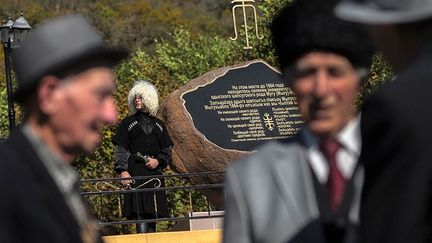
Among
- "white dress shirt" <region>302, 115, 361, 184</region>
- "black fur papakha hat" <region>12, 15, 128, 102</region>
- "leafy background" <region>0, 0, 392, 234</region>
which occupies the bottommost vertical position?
"leafy background" <region>0, 0, 392, 234</region>

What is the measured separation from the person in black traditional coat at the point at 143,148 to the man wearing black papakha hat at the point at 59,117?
10878 millimetres

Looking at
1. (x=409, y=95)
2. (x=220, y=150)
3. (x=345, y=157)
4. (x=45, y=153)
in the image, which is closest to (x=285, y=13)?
(x=345, y=157)

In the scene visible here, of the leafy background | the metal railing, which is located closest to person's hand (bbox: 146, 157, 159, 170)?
the metal railing

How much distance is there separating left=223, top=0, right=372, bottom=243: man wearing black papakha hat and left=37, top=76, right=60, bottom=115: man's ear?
51cm

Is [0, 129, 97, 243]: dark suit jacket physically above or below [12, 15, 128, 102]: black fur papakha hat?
below

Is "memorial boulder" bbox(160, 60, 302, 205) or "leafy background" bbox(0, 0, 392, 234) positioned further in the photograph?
"leafy background" bbox(0, 0, 392, 234)

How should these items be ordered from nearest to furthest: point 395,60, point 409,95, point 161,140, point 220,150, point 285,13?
1. point 409,95
2. point 395,60
3. point 285,13
4. point 161,140
5. point 220,150

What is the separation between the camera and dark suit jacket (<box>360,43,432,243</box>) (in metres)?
2.84

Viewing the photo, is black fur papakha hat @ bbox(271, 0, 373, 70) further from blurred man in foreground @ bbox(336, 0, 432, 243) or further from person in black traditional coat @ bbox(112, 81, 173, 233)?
person in black traditional coat @ bbox(112, 81, 173, 233)

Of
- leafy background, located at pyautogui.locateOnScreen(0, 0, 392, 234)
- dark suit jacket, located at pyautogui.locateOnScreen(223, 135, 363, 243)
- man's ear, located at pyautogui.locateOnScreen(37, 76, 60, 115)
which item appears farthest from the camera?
leafy background, located at pyautogui.locateOnScreen(0, 0, 392, 234)

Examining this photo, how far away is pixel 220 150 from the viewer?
16.5 metres

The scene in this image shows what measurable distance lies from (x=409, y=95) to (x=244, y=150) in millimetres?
13875

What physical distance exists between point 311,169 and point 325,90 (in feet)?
0.70

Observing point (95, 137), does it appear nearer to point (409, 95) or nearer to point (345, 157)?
point (345, 157)
